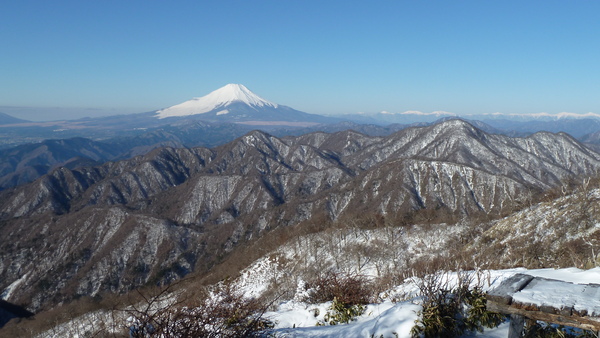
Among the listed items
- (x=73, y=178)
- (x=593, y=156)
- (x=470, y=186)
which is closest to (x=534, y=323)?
(x=470, y=186)

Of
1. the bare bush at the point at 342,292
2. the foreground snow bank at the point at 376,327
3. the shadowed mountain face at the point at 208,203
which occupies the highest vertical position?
the foreground snow bank at the point at 376,327

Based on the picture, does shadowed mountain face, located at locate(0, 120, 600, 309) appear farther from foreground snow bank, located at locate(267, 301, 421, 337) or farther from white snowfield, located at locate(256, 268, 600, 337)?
foreground snow bank, located at locate(267, 301, 421, 337)

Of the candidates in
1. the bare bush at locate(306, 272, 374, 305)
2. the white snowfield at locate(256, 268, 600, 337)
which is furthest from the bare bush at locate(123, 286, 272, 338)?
the bare bush at locate(306, 272, 374, 305)

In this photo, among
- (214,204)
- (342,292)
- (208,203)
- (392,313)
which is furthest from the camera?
(208,203)

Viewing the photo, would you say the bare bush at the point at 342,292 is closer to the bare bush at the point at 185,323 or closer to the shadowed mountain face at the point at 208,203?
the bare bush at the point at 185,323

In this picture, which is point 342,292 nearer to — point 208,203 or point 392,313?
point 392,313

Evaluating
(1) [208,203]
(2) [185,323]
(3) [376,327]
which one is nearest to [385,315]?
(3) [376,327]

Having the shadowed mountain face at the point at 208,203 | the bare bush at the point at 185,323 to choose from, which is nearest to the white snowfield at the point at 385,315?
the bare bush at the point at 185,323

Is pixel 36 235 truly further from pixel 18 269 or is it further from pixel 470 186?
pixel 470 186
